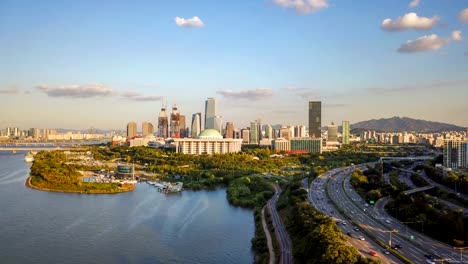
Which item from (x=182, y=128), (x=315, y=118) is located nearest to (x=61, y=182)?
(x=315, y=118)

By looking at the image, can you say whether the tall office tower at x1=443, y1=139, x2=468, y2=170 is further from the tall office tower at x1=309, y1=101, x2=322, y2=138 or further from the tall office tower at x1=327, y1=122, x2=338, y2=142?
the tall office tower at x1=327, y1=122, x2=338, y2=142

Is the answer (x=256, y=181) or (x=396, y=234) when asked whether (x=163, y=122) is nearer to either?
(x=256, y=181)

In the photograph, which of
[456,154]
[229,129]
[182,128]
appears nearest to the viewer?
[456,154]

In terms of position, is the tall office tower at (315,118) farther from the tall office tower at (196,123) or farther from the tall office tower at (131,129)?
the tall office tower at (131,129)

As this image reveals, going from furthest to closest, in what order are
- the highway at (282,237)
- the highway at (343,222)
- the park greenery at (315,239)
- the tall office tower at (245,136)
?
the tall office tower at (245,136) < the highway at (282,237) < the highway at (343,222) < the park greenery at (315,239)

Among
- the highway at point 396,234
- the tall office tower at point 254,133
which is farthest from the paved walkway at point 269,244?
the tall office tower at point 254,133

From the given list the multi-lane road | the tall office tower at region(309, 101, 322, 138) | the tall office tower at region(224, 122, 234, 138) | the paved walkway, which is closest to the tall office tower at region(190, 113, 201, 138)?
the tall office tower at region(224, 122, 234, 138)
